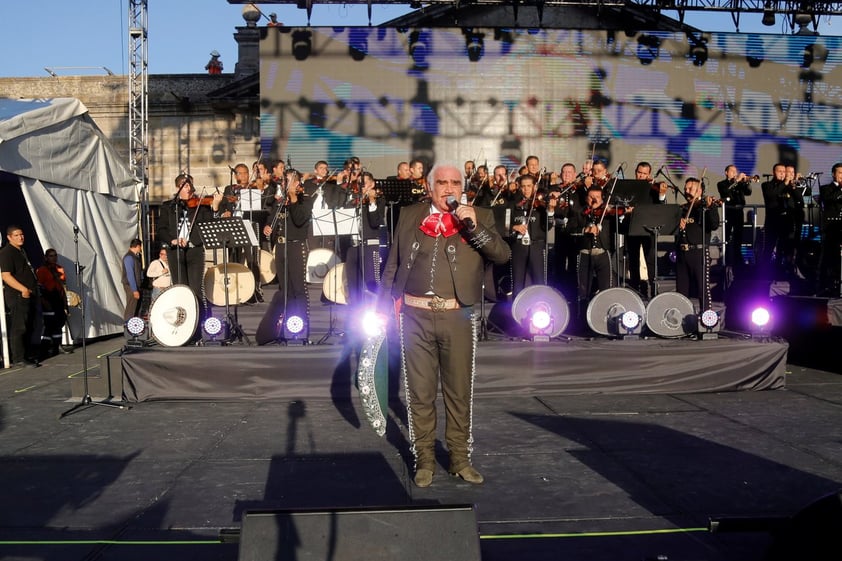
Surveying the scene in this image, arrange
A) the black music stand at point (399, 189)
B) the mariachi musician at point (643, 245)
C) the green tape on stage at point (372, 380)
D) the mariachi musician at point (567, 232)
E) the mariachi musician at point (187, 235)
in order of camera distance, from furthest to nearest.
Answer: the mariachi musician at point (643, 245), the mariachi musician at point (567, 232), the mariachi musician at point (187, 235), the black music stand at point (399, 189), the green tape on stage at point (372, 380)

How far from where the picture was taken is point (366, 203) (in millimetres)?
9906

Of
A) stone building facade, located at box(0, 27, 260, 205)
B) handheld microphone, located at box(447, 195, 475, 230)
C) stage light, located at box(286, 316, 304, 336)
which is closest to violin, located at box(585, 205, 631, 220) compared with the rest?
stage light, located at box(286, 316, 304, 336)

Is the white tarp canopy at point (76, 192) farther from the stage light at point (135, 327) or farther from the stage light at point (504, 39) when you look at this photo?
the stage light at point (504, 39)

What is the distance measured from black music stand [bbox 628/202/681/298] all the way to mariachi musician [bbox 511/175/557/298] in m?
1.15

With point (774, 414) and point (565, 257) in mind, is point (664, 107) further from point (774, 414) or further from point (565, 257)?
point (774, 414)

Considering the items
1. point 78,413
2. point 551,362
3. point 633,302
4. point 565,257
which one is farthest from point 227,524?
point 565,257

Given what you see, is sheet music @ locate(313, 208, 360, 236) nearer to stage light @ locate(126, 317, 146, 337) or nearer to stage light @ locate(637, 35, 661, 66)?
stage light @ locate(126, 317, 146, 337)

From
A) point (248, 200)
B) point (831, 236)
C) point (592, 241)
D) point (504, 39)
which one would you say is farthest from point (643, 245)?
point (504, 39)

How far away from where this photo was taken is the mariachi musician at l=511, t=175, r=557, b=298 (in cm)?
993

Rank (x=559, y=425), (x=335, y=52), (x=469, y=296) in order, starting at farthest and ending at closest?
(x=335, y=52), (x=559, y=425), (x=469, y=296)

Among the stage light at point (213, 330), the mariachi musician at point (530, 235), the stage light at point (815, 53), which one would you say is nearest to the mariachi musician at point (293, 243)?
the stage light at point (213, 330)

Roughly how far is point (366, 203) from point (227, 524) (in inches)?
242

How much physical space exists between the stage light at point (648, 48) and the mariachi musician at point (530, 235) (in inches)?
253

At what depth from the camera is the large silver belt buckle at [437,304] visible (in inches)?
193
